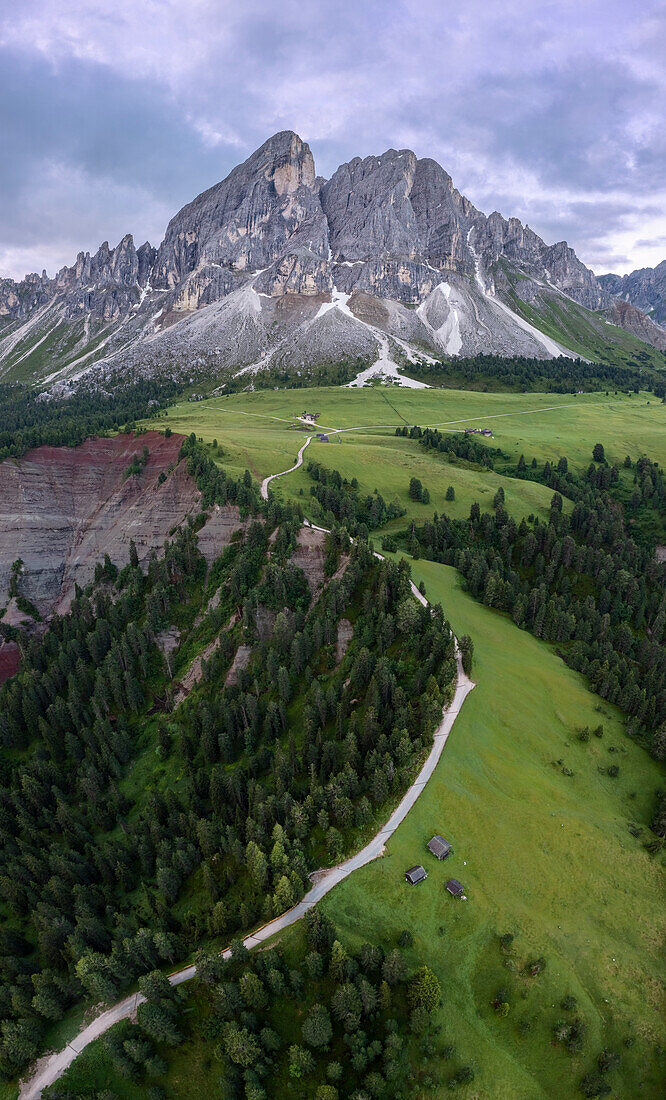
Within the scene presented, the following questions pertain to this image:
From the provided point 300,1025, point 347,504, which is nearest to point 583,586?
point 347,504

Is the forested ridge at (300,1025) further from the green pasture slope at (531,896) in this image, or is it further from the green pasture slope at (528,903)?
the green pasture slope at (528,903)

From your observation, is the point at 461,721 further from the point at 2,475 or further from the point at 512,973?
the point at 2,475

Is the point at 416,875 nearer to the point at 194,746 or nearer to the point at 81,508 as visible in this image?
the point at 194,746

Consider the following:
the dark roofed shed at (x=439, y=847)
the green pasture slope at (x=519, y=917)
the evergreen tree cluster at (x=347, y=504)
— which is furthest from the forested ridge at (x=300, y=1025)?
the evergreen tree cluster at (x=347, y=504)

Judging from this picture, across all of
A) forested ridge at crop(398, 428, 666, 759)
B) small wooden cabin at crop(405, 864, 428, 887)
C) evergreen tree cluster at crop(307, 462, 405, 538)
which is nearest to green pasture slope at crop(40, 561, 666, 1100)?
small wooden cabin at crop(405, 864, 428, 887)

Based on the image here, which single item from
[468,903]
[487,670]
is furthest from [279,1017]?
[487,670]

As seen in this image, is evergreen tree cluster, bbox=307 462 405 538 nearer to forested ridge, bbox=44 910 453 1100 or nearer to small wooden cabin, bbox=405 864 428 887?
small wooden cabin, bbox=405 864 428 887

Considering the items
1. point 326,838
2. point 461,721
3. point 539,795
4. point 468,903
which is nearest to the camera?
point 468,903

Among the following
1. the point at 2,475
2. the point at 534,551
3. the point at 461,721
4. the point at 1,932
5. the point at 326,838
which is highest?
the point at 2,475
